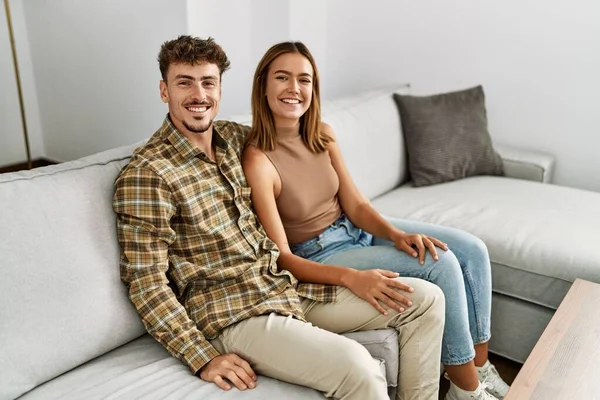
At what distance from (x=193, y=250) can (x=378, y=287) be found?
0.46 metres

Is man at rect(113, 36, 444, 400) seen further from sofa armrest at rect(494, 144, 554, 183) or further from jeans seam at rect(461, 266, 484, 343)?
sofa armrest at rect(494, 144, 554, 183)

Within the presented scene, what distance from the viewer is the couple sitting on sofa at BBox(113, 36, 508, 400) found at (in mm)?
1301

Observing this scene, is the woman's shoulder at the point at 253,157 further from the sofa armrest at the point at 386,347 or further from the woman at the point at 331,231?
the sofa armrest at the point at 386,347

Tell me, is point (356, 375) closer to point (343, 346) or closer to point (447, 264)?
point (343, 346)

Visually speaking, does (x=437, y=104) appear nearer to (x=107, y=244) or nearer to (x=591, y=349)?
(x=591, y=349)

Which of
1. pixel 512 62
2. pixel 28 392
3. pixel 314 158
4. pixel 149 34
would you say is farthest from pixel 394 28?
pixel 28 392

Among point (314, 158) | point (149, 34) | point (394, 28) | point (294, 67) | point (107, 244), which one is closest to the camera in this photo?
point (107, 244)

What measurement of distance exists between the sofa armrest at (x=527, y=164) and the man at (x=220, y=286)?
1.34 metres

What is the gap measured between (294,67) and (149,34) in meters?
1.29

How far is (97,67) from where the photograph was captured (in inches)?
117

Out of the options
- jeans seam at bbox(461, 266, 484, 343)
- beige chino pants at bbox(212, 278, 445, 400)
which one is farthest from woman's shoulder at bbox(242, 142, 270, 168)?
jeans seam at bbox(461, 266, 484, 343)

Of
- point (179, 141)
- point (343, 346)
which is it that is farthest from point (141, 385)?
point (179, 141)

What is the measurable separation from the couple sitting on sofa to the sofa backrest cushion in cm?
6

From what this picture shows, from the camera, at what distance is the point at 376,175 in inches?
94.0
